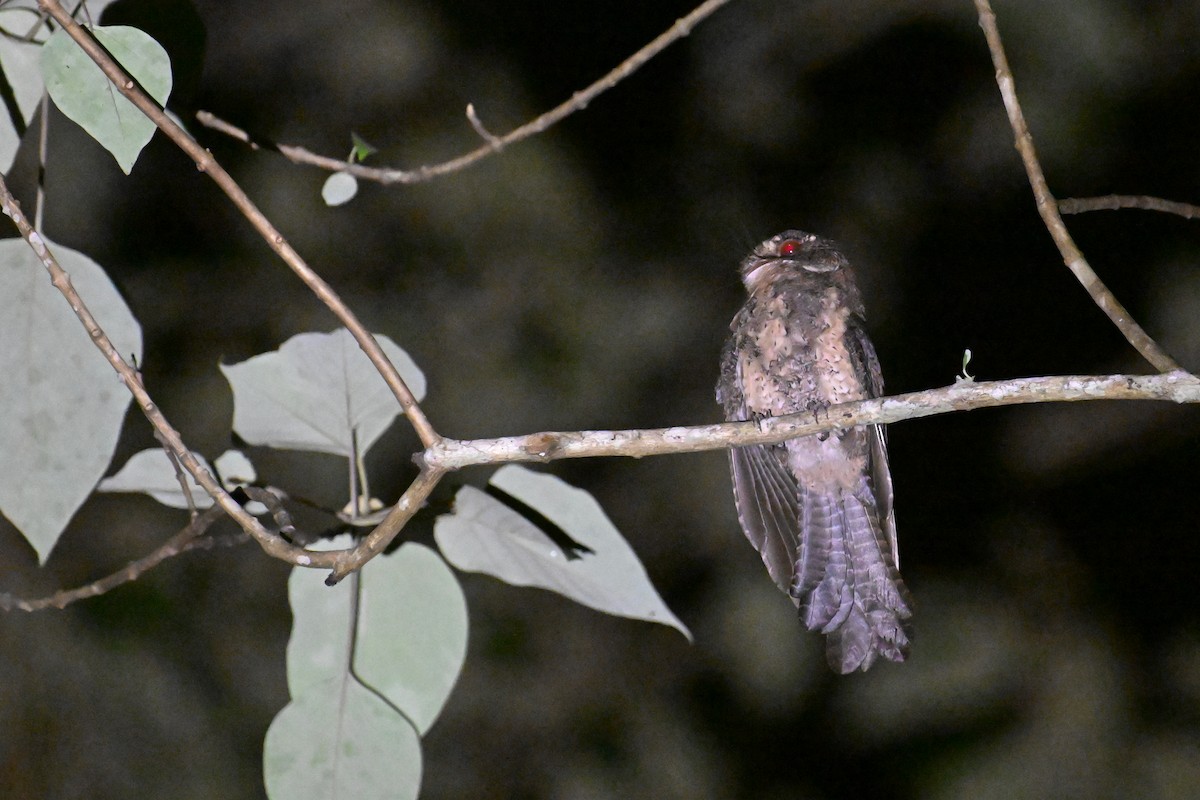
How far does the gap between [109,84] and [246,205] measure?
0.18 m

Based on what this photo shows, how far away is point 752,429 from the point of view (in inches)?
53.4

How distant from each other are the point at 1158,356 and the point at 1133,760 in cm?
344

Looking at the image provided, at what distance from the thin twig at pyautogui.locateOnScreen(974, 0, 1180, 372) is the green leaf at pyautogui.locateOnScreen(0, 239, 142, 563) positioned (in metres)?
1.14

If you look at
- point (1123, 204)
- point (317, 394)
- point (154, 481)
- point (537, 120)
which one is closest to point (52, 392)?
point (154, 481)

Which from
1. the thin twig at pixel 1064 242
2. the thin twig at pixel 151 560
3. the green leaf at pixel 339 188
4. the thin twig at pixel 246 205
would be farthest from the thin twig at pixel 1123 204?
the thin twig at pixel 151 560

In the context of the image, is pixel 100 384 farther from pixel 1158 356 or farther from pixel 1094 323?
pixel 1094 323

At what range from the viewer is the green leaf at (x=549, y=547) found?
51.6 inches

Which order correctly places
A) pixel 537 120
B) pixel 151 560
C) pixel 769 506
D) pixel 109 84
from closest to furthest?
pixel 109 84 < pixel 151 560 < pixel 537 120 < pixel 769 506

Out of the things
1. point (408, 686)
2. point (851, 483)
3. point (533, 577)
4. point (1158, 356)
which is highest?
point (851, 483)

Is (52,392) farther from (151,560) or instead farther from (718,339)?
(718,339)

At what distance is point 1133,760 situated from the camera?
160 inches

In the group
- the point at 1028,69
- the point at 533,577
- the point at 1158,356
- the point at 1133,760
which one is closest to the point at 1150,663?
the point at 1133,760

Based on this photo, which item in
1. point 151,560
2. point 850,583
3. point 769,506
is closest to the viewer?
point 151,560

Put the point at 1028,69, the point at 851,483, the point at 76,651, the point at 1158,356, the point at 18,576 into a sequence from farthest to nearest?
the point at 1028,69 < the point at 76,651 < the point at 18,576 < the point at 851,483 < the point at 1158,356
